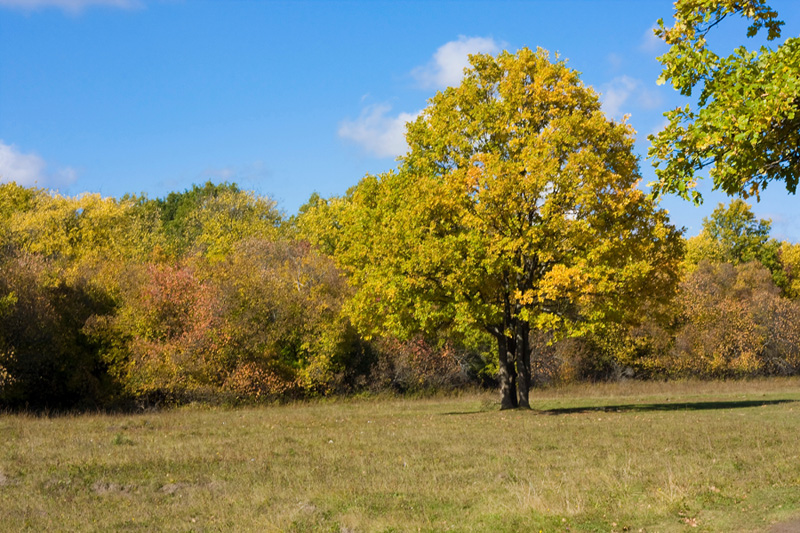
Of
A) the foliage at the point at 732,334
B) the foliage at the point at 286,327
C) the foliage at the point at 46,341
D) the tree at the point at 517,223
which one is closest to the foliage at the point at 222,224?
the foliage at the point at 286,327

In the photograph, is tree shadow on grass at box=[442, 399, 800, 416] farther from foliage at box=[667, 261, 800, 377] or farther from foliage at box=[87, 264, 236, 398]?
foliage at box=[667, 261, 800, 377]

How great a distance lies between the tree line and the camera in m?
29.5

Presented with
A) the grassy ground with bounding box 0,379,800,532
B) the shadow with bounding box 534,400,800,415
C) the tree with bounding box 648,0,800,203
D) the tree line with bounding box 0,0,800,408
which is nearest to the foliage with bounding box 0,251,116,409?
the tree line with bounding box 0,0,800,408

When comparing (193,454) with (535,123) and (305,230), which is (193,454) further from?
(305,230)

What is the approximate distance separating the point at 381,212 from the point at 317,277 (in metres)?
18.7

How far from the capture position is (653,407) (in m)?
36.8

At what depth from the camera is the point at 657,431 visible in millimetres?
24156

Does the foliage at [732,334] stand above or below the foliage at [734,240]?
below

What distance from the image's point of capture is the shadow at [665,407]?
34.8 m

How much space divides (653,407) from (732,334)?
2952cm

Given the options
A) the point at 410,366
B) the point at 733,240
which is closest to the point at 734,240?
the point at 733,240

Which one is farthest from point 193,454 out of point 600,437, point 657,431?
point 657,431

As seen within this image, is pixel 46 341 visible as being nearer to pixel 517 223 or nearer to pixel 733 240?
pixel 517 223

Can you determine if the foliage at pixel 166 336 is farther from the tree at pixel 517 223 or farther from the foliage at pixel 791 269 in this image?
the foliage at pixel 791 269
